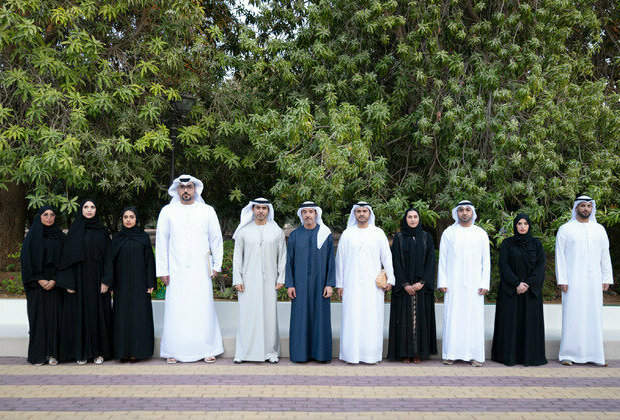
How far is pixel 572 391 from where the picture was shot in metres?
5.10

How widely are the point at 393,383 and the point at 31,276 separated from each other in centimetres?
387

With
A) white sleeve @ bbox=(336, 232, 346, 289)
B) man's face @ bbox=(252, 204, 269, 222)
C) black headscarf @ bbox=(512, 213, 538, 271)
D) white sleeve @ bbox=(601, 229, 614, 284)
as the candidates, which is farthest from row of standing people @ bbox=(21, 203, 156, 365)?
white sleeve @ bbox=(601, 229, 614, 284)

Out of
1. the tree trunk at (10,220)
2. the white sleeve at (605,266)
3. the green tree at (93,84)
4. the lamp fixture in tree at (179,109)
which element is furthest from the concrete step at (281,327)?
the tree trunk at (10,220)

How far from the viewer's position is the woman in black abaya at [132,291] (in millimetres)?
5883

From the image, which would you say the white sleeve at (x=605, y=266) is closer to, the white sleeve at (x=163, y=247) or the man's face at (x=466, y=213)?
the man's face at (x=466, y=213)

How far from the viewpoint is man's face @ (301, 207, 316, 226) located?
20.3 feet

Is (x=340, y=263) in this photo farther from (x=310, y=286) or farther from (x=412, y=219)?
(x=412, y=219)

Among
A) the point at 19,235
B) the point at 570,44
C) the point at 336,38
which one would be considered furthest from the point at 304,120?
the point at 19,235

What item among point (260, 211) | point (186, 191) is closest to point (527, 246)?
point (260, 211)

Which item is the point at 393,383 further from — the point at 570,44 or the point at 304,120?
the point at 570,44

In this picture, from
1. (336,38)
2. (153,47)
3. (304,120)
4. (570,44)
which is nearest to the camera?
(304,120)

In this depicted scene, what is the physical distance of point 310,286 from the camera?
6094mm

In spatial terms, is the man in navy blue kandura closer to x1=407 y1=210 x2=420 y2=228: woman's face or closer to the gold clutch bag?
the gold clutch bag

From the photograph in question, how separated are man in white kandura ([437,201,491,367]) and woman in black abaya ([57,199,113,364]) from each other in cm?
366
